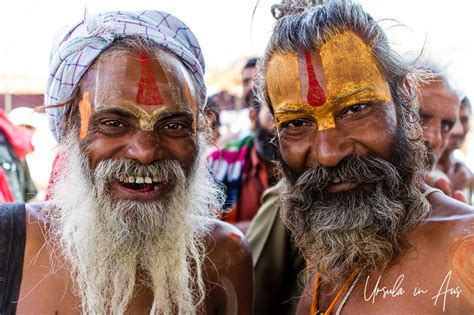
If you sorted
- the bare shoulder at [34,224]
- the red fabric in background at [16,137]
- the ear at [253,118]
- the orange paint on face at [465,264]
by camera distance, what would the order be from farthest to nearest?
the ear at [253,118], the red fabric in background at [16,137], the bare shoulder at [34,224], the orange paint on face at [465,264]

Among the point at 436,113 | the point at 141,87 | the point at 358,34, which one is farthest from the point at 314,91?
the point at 436,113

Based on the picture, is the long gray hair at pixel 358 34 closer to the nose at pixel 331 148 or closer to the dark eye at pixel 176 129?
the nose at pixel 331 148

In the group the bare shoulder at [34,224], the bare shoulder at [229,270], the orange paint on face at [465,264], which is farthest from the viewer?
the bare shoulder at [229,270]

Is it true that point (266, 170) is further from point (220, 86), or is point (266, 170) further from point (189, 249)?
point (220, 86)

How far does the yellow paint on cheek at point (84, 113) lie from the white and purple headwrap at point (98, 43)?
7 cm

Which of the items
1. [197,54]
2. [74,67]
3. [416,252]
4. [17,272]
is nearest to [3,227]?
[17,272]

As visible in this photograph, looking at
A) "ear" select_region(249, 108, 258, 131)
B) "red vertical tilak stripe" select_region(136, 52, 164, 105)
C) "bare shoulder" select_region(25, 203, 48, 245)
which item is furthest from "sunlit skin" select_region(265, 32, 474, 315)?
"ear" select_region(249, 108, 258, 131)

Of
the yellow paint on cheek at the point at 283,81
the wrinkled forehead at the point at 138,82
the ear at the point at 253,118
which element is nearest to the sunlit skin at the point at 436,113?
the ear at the point at 253,118

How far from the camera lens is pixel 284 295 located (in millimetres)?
3994

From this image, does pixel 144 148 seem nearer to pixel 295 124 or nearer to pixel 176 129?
pixel 176 129

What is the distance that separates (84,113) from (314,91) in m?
1.01

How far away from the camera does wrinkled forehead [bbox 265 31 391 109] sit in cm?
232

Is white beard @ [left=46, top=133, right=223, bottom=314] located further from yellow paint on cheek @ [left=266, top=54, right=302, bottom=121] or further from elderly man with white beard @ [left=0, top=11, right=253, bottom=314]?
yellow paint on cheek @ [left=266, top=54, right=302, bottom=121]

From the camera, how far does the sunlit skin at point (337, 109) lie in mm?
2301
